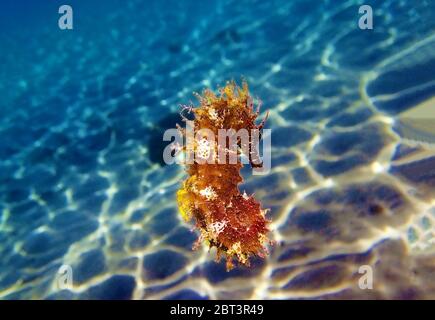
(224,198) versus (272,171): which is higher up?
(272,171)

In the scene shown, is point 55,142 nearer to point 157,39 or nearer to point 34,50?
point 157,39

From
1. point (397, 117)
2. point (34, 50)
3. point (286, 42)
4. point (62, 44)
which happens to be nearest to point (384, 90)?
point (397, 117)

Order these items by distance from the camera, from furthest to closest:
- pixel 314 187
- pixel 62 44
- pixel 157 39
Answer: pixel 62 44, pixel 157 39, pixel 314 187

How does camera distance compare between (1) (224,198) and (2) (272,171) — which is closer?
(1) (224,198)

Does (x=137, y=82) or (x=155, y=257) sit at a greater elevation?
(x=137, y=82)
